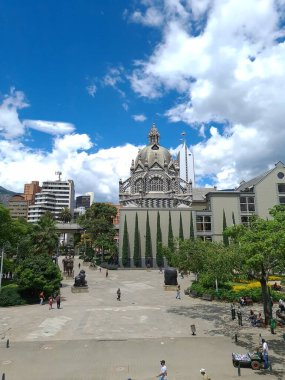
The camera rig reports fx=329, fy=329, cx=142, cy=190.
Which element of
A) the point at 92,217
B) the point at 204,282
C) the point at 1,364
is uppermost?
the point at 92,217

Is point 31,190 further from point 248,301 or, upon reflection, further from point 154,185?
point 248,301

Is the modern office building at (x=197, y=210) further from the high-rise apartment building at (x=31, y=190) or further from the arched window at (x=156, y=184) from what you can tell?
the high-rise apartment building at (x=31, y=190)

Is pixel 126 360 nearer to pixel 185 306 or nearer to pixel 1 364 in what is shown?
pixel 1 364

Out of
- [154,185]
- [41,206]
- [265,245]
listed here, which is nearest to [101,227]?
[154,185]

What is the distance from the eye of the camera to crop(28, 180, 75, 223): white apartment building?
161750mm

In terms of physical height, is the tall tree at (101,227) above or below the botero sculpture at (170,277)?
above

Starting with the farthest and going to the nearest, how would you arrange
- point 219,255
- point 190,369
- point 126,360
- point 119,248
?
point 119,248 → point 219,255 → point 126,360 → point 190,369

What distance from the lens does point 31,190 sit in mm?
191625

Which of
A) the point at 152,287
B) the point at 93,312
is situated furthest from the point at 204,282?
the point at 93,312

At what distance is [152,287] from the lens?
43.6 m

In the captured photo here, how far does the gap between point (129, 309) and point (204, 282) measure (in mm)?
10721

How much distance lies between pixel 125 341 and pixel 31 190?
183176 millimetres

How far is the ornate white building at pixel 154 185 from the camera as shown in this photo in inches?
3140

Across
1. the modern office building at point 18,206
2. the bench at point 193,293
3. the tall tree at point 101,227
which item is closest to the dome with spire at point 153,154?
the tall tree at point 101,227
